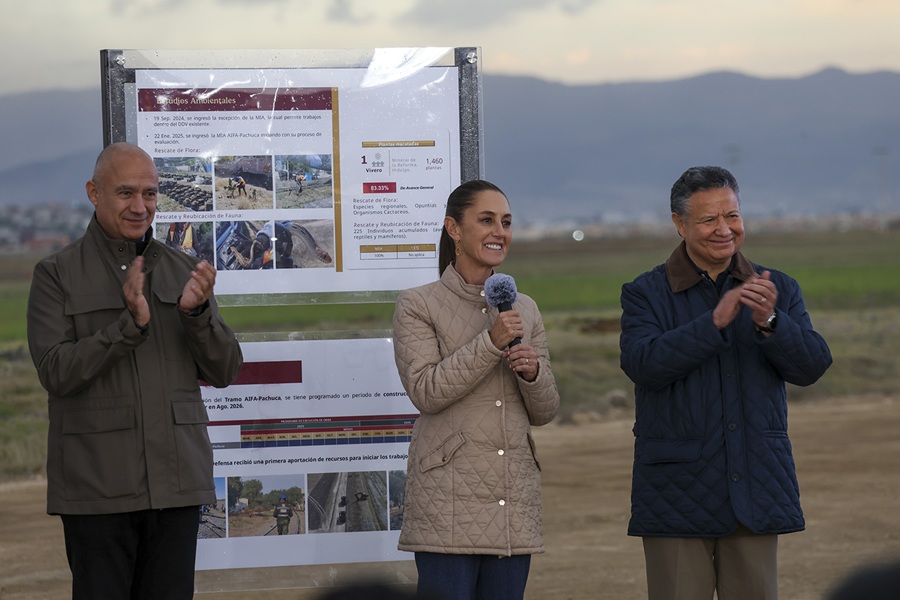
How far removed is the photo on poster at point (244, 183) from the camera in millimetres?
4906

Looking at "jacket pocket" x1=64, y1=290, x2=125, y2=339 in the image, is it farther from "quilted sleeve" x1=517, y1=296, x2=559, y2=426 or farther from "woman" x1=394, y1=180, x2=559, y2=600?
"quilted sleeve" x1=517, y1=296, x2=559, y2=426

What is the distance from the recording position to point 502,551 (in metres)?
3.79

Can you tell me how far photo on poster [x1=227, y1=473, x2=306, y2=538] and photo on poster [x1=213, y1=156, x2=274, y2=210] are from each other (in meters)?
1.09

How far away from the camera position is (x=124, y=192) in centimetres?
376

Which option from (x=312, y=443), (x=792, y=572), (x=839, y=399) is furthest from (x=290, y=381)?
(x=839, y=399)

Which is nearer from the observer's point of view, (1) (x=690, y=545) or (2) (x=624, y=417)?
(1) (x=690, y=545)

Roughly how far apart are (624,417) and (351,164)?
13508 mm

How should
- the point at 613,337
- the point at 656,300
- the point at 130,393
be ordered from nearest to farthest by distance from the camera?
the point at 130,393, the point at 656,300, the point at 613,337

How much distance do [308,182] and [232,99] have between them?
442 millimetres

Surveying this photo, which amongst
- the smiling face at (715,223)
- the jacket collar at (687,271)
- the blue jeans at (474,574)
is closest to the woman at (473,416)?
the blue jeans at (474,574)

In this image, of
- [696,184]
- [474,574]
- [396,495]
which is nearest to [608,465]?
[396,495]

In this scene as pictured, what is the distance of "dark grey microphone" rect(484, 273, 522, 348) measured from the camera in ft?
12.2

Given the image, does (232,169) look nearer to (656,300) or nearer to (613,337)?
(656,300)

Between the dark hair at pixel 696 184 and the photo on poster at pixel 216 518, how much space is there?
7.10ft
